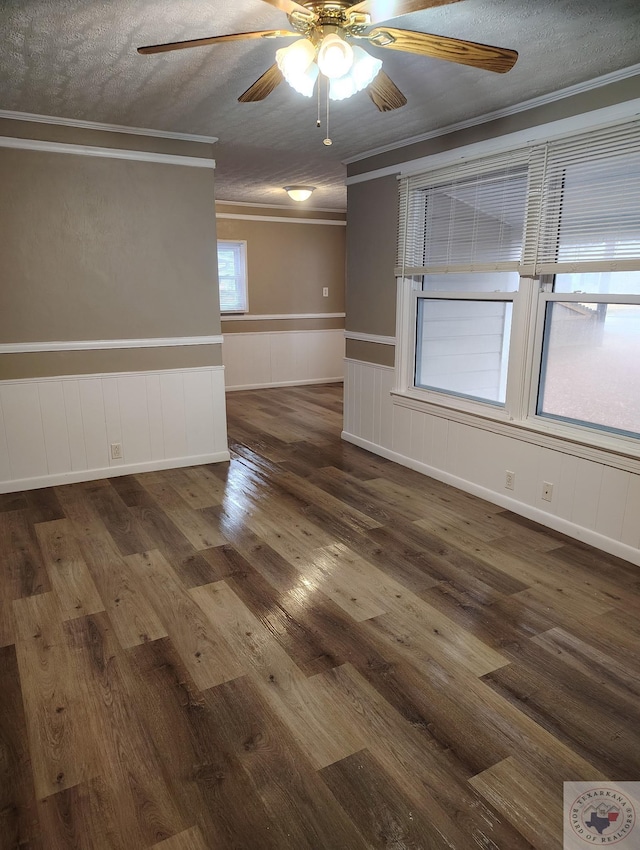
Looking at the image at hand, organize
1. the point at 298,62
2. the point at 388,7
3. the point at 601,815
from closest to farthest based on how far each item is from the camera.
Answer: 1. the point at 601,815
2. the point at 388,7
3. the point at 298,62

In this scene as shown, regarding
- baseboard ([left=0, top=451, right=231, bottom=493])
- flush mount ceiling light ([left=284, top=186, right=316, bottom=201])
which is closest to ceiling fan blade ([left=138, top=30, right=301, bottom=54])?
baseboard ([left=0, top=451, right=231, bottom=493])

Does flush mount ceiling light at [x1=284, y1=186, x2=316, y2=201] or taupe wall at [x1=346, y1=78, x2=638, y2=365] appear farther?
flush mount ceiling light at [x1=284, y1=186, x2=316, y2=201]

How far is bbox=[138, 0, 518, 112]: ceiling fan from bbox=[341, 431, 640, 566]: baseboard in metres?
2.39

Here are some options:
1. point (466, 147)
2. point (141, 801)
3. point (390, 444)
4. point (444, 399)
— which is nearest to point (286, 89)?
point (466, 147)

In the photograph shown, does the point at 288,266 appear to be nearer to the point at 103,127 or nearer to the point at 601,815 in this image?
the point at 103,127

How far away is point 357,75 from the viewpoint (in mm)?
2059

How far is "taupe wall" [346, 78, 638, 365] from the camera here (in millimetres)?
4148

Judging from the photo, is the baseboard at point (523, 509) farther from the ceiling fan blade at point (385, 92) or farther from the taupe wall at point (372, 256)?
the ceiling fan blade at point (385, 92)

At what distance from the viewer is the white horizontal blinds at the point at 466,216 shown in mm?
3465

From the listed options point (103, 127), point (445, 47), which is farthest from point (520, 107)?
point (103, 127)

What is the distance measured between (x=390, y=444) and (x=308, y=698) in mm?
2944

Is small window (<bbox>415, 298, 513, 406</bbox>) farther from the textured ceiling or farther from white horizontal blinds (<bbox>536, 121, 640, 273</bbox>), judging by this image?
the textured ceiling

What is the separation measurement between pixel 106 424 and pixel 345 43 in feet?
Result: 10.5

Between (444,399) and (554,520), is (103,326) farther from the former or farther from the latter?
(554,520)
